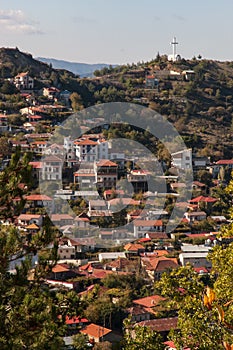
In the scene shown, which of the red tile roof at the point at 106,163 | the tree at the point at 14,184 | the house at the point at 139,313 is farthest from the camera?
the red tile roof at the point at 106,163

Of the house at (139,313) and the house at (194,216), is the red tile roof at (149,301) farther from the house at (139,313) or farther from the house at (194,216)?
the house at (194,216)

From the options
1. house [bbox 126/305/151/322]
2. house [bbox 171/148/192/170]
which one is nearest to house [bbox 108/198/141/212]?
house [bbox 171/148/192/170]

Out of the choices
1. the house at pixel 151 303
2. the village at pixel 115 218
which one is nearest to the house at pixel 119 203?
the village at pixel 115 218

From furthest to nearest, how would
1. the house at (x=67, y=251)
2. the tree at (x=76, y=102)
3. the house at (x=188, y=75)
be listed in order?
the house at (x=188, y=75) < the tree at (x=76, y=102) < the house at (x=67, y=251)

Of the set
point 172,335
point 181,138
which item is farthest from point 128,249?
point 172,335

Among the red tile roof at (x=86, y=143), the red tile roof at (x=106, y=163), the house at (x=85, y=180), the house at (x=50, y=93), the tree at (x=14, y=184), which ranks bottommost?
the house at (x=85, y=180)

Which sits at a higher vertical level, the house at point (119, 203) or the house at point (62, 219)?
the house at point (119, 203)
